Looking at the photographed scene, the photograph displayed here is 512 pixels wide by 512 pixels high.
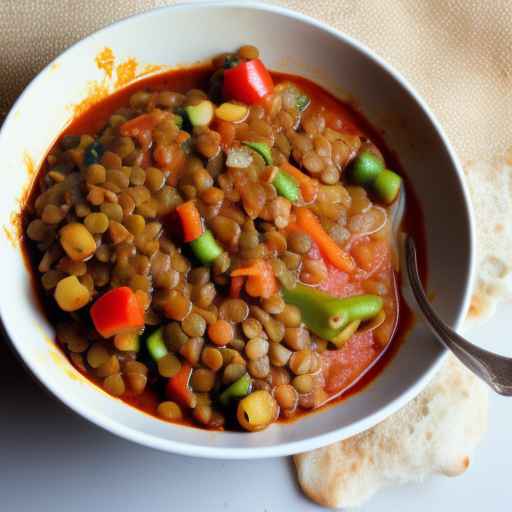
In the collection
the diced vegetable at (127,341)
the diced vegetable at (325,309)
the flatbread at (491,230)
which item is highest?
the diced vegetable at (127,341)

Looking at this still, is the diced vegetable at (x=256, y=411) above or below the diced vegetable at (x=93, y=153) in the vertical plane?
below

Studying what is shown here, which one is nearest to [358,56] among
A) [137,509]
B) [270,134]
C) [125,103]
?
[270,134]

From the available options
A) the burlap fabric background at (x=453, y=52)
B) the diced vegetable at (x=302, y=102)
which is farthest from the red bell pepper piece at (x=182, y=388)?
the burlap fabric background at (x=453, y=52)

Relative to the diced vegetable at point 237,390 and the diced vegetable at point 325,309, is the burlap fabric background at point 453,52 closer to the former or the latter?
the diced vegetable at point 325,309

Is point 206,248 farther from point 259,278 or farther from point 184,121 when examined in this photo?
point 184,121

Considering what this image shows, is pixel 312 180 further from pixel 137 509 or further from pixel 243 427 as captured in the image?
pixel 137 509

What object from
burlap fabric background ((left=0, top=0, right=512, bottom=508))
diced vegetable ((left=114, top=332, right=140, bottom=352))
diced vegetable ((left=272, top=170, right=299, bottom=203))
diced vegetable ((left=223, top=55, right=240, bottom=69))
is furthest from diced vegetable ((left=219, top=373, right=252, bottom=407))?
burlap fabric background ((left=0, top=0, right=512, bottom=508))

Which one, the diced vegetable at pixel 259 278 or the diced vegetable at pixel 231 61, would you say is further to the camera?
the diced vegetable at pixel 231 61

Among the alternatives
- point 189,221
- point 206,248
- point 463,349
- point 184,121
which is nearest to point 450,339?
point 463,349
